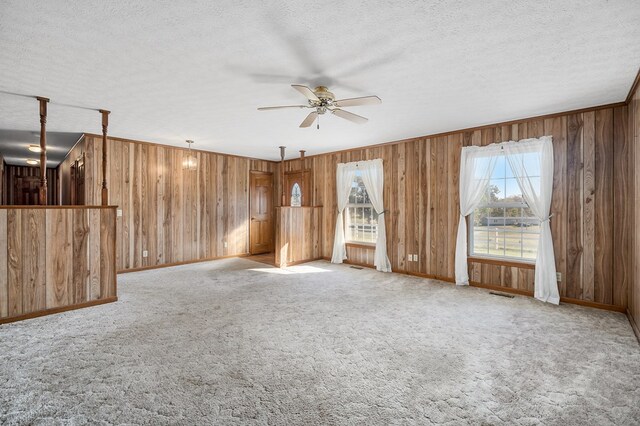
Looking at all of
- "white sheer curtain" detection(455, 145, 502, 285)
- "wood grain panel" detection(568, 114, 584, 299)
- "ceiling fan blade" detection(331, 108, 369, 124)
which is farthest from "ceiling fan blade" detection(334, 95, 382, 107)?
"wood grain panel" detection(568, 114, 584, 299)

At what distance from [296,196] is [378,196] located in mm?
2552

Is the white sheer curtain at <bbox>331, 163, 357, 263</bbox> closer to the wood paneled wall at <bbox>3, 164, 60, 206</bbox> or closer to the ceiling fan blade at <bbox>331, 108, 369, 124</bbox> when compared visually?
the ceiling fan blade at <bbox>331, 108, 369, 124</bbox>

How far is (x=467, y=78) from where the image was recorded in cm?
291

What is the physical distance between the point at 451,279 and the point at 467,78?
322 cm

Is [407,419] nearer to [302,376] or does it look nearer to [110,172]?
[302,376]

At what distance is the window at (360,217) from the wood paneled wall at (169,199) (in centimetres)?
268

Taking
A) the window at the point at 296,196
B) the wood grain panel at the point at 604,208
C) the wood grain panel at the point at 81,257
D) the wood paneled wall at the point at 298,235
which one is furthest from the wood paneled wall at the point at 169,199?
the wood grain panel at the point at 604,208

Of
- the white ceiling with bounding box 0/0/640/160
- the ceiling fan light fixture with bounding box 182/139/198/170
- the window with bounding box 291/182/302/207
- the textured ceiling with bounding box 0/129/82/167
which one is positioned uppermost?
the textured ceiling with bounding box 0/129/82/167

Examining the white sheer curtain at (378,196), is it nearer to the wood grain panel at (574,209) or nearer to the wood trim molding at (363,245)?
the wood trim molding at (363,245)

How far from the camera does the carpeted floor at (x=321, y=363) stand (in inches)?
71.9

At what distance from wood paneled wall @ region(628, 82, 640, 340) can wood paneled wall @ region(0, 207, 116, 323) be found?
597 cm

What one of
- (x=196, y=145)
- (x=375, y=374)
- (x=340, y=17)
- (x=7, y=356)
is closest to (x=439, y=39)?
(x=340, y=17)

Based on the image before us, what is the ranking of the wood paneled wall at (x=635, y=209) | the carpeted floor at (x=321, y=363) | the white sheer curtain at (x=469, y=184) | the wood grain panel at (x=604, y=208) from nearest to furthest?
1. the carpeted floor at (x=321, y=363)
2. the wood paneled wall at (x=635, y=209)
3. the wood grain panel at (x=604, y=208)
4. the white sheer curtain at (x=469, y=184)

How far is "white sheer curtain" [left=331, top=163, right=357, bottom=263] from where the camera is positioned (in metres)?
6.41
